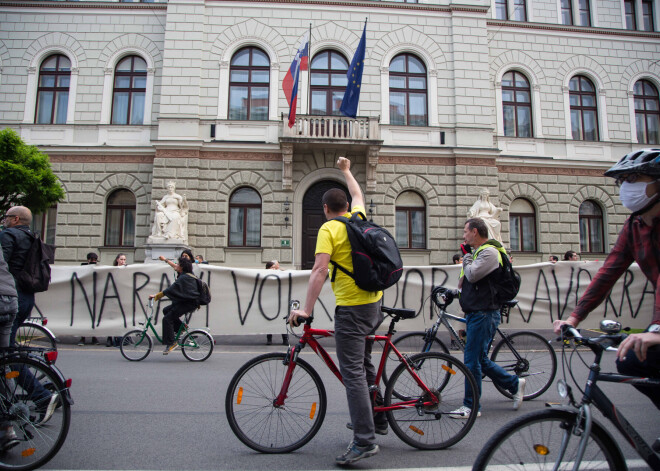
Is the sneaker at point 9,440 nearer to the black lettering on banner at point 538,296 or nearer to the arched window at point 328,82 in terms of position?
the black lettering on banner at point 538,296

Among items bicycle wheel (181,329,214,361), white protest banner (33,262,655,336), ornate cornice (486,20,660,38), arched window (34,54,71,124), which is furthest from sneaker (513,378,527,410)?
arched window (34,54,71,124)

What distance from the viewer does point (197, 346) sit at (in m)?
8.53

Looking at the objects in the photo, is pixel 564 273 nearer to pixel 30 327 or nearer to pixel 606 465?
pixel 606 465

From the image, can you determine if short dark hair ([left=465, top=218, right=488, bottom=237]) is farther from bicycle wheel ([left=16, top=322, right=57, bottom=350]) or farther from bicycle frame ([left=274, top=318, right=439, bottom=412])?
bicycle wheel ([left=16, top=322, right=57, bottom=350])

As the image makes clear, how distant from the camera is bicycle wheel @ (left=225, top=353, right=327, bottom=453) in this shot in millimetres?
3764

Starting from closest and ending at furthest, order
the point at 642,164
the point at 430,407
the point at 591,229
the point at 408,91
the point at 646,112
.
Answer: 1. the point at 642,164
2. the point at 430,407
3. the point at 408,91
4. the point at 591,229
5. the point at 646,112

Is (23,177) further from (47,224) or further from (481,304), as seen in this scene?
(481,304)

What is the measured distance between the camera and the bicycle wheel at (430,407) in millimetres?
3910

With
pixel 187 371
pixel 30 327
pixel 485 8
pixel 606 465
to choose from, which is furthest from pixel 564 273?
pixel 485 8

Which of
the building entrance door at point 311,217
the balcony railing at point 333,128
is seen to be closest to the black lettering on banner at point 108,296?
the building entrance door at point 311,217

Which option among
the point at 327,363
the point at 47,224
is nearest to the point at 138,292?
the point at 327,363

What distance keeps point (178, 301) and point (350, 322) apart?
5911mm

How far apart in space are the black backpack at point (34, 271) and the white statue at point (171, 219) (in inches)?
454

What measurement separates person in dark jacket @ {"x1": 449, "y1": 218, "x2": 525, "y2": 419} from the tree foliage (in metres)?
13.8
